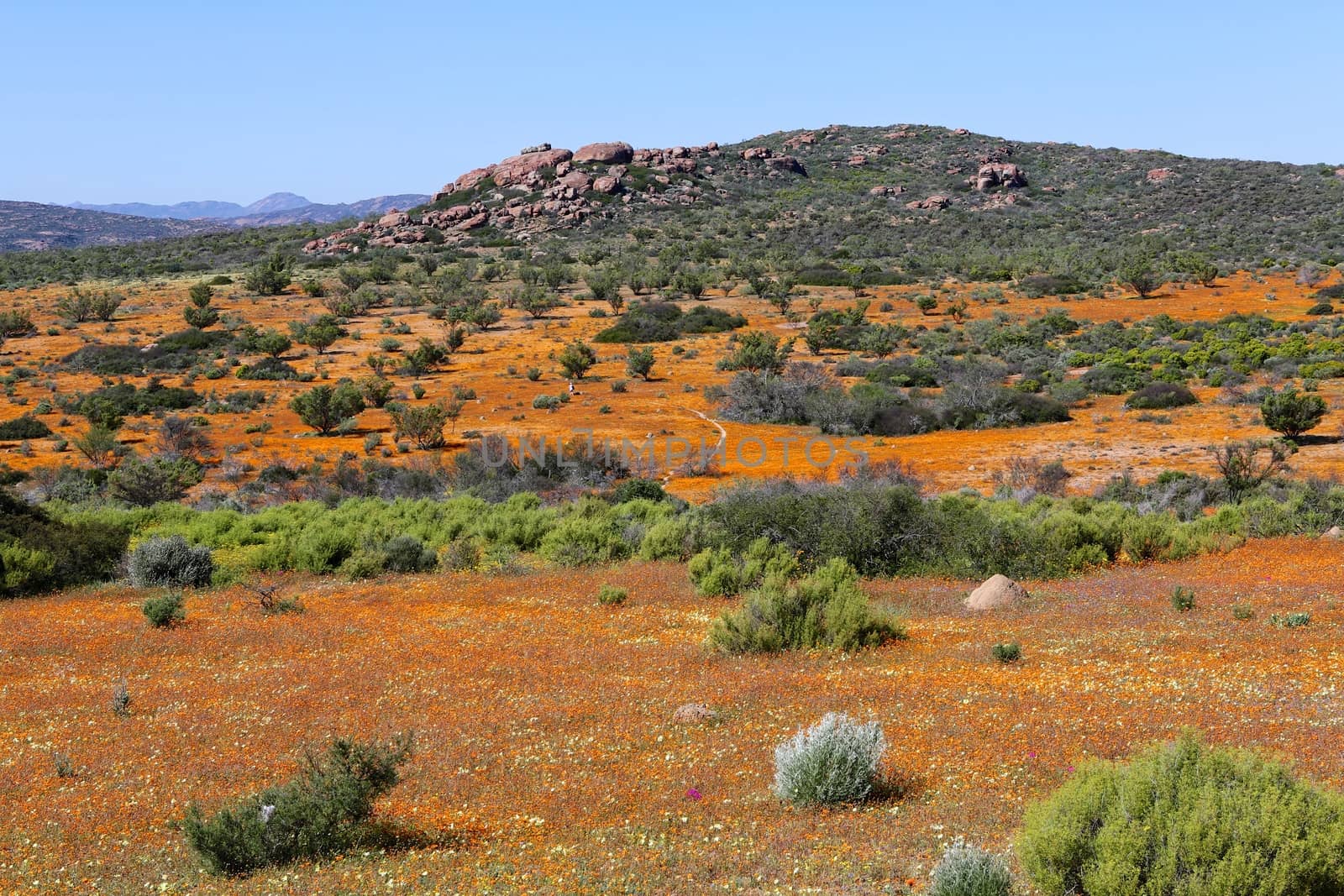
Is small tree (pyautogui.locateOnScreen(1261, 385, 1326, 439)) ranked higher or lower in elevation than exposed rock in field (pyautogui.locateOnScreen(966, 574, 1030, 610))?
higher

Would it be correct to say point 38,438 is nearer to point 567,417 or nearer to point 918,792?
point 567,417

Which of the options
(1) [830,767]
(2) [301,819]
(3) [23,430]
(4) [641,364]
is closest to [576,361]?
(4) [641,364]

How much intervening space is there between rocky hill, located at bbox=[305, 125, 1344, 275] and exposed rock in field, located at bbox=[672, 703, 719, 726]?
201 feet

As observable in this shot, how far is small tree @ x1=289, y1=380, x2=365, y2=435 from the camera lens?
3041 cm

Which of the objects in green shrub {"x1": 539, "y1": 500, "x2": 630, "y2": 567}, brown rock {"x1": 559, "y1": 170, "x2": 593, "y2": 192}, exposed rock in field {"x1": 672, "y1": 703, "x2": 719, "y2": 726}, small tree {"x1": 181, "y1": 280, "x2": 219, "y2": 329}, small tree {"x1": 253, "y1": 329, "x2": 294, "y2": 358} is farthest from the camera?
brown rock {"x1": 559, "y1": 170, "x2": 593, "y2": 192}

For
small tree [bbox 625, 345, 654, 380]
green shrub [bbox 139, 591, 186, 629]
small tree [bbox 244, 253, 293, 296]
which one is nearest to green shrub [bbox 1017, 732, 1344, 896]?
green shrub [bbox 139, 591, 186, 629]

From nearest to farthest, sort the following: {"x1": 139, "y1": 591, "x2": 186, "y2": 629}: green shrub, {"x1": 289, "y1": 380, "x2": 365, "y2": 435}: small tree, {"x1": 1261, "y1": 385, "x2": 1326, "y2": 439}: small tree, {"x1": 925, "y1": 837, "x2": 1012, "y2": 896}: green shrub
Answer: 1. {"x1": 925, "y1": 837, "x2": 1012, "y2": 896}: green shrub
2. {"x1": 139, "y1": 591, "x2": 186, "y2": 629}: green shrub
3. {"x1": 1261, "y1": 385, "x2": 1326, "y2": 439}: small tree
4. {"x1": 289, "y1": 380, "x2": 365, "y2": 435}: small tree

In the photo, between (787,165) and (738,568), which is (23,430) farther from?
(787,165)

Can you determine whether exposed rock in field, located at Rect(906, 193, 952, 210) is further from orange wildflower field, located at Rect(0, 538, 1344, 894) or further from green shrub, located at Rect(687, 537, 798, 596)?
green shrub, located at Rect(687, 537, 798, 596)

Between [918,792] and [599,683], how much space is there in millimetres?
3586

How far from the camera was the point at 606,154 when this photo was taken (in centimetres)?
11088

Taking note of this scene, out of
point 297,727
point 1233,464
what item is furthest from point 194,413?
point 1233,464

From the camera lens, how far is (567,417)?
31328 mm

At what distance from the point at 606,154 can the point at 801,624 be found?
352 feet
